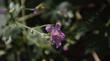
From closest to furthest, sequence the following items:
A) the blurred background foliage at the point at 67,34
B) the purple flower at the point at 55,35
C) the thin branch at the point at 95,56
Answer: the purple flower at the point at 55,35 → the blurred background foliage at the point at 67,34 → the thin branch at the point at 95,56

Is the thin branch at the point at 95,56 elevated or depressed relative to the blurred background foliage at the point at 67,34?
depressed

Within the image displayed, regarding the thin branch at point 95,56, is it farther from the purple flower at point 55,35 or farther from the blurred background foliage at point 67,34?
the purple flower at point 55,35

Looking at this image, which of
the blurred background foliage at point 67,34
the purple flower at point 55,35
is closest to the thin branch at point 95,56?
the blurred background foliage at point 67,34

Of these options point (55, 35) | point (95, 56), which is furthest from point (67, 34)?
point (55, 35)

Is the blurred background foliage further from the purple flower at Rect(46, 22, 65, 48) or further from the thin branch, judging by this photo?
the purple flower at Rect(46, 22, 65, 48)

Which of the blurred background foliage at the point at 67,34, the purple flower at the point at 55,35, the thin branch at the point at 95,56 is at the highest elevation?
the purple flower at the point at 55,35

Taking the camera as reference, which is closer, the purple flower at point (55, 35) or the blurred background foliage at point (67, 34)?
the purple flower at point (55, 35)

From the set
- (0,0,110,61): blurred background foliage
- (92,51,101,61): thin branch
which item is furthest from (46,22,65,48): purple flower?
(92,51,101,61): thin branch

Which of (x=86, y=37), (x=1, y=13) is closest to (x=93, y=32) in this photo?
(x=86, y=37)
